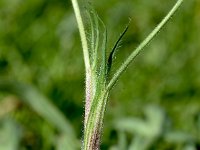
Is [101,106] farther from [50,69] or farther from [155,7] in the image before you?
[155,7]

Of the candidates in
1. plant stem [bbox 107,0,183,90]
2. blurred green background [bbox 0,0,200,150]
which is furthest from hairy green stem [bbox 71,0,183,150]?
blurred green background [bbox 0,0,200,150]

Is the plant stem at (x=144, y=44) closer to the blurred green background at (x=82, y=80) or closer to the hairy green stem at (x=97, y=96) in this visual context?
the hairy green stem at (x=97, y=96)

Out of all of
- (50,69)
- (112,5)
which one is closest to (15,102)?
(50,69)

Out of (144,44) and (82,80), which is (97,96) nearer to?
(144,44)

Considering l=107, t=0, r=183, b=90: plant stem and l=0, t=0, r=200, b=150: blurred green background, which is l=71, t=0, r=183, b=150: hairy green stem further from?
l=0, t=0, r=200, b=150: blurred green background

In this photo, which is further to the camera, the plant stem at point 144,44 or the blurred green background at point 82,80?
the blurred green background at point 82,80

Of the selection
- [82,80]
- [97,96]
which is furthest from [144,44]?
[82,80]

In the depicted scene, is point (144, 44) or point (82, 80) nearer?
point (144, 44)

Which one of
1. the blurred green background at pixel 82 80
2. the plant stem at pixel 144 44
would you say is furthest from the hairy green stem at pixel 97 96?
the blurred green background at pixel 82 80
